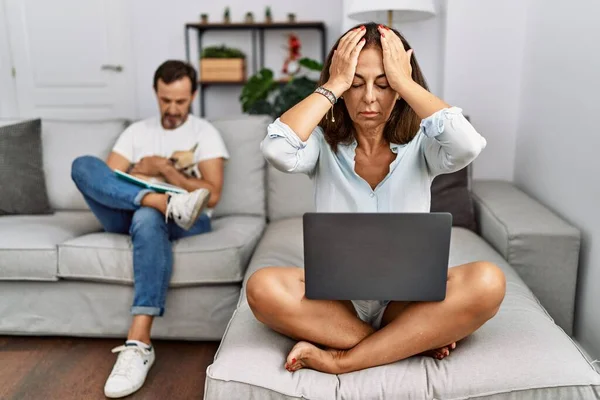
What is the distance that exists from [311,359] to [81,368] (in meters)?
1.07

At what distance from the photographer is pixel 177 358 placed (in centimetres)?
206

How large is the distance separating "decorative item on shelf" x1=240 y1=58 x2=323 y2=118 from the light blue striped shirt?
1.63 metres

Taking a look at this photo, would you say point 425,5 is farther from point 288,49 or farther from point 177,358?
point 288,49

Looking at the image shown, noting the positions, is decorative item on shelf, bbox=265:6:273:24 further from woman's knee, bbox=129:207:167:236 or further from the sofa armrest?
the sofa armrest

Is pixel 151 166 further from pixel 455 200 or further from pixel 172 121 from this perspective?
pixel 455 200

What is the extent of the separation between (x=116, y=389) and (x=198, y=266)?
0.48 metres

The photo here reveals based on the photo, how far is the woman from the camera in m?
1.27

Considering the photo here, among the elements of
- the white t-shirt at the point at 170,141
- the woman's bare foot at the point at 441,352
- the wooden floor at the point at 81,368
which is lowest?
the wooden floor at the point at 81,368

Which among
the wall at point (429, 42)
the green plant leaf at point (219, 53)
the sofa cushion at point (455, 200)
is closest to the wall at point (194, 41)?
the green plant leaf at point (219, 53)

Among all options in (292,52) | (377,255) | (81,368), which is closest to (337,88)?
(377,255)

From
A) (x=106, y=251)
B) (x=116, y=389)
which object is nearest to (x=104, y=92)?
(x=106, y=251)

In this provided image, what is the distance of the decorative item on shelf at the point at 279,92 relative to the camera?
3115 mm

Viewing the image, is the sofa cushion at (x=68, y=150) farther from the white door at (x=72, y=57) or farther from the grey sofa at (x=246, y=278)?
the white door at (x=72, y=57)

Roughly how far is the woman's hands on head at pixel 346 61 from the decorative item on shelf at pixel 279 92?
171 cm
